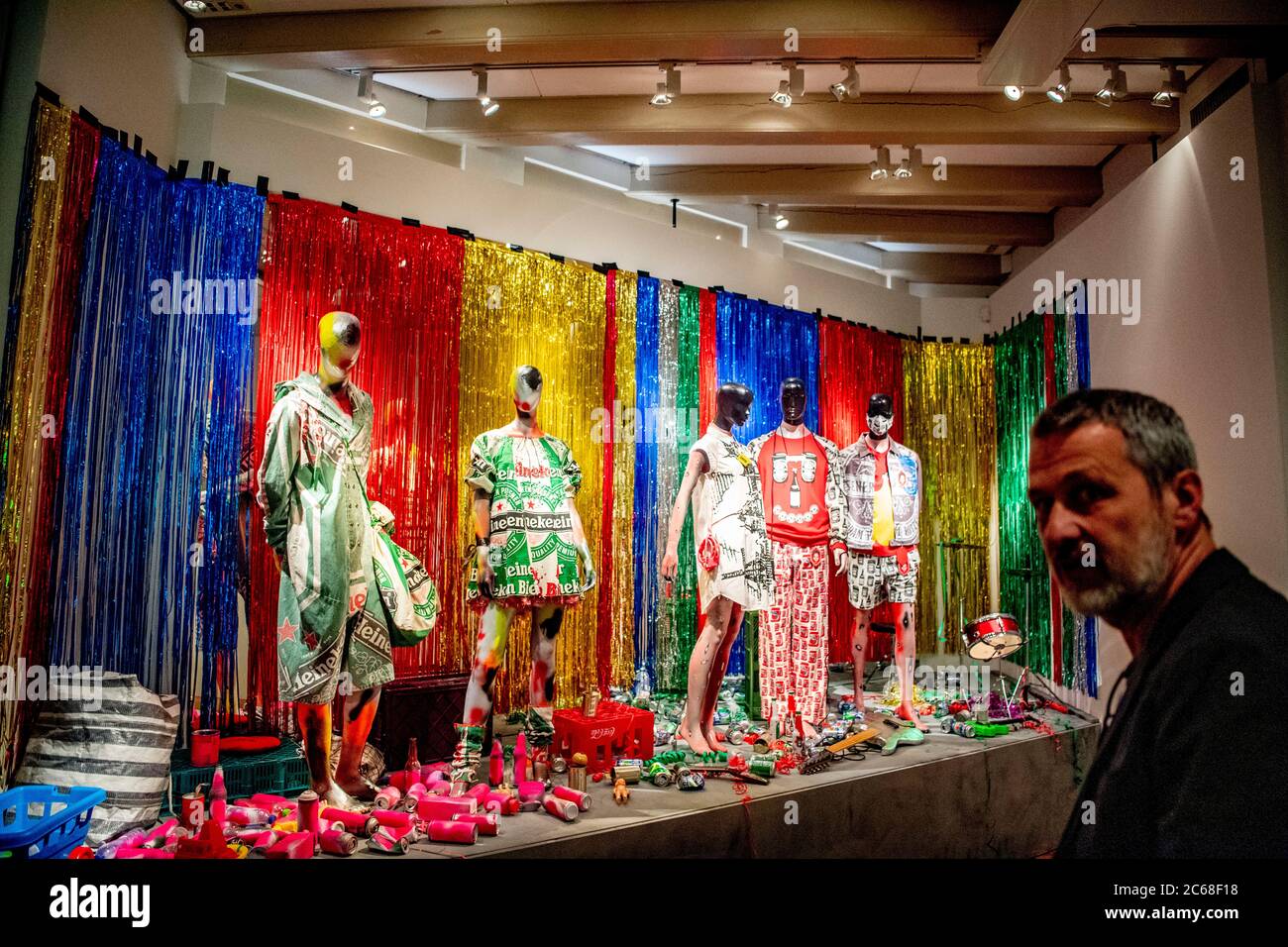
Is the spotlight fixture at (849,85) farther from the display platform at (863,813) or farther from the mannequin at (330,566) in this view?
the display platform at (863,813)

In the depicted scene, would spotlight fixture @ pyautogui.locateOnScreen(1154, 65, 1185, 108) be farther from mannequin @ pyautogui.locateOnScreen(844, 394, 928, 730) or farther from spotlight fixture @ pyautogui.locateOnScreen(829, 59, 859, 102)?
mannequin @ pyautogui.locateOnScreen(844, 394, 928, 730)

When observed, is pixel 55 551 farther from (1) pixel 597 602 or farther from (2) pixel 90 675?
(1) pixel 597 602

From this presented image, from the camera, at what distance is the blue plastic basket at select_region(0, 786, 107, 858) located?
5.88ft

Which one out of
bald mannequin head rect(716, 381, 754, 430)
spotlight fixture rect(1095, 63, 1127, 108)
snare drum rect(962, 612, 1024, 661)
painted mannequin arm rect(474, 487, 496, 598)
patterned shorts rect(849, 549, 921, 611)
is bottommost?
snare drum rect(962, 612, 1024, 661)

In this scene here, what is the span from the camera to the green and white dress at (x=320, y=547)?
91.8 inches

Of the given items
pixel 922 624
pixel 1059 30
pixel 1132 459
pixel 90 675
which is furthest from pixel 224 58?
pixel 922 624

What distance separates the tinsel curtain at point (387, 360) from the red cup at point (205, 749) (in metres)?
0.48

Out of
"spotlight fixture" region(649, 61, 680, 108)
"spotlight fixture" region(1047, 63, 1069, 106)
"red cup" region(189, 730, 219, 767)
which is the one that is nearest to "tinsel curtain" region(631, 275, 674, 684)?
"spotlight fixture" region(649, 61, 680, 108)

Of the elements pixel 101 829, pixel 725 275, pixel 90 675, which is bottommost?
pixel 101 829

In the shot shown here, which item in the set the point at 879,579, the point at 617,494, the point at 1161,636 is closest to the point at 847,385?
the point at 879,579

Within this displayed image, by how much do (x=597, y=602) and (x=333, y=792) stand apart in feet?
6.70

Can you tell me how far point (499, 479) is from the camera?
3.19 meters

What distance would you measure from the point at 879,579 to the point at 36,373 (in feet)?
12.5

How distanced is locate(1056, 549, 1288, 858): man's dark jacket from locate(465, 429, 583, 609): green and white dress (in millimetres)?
2254
